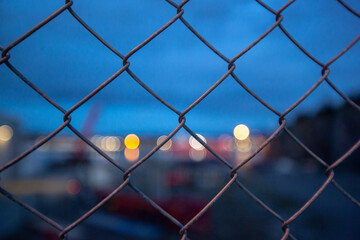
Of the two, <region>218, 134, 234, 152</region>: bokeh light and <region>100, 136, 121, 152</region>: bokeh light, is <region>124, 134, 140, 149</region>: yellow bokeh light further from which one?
<region>218, 134, 234, 152</region>: bokeh light

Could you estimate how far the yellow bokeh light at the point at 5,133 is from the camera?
6.76 m

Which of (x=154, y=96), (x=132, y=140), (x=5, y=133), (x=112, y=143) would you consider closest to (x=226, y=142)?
(x=112, y=143)

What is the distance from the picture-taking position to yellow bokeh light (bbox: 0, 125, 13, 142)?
266 inches

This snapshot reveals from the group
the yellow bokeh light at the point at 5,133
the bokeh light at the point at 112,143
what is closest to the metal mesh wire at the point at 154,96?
the yellow bokeh light at the point at 5,133

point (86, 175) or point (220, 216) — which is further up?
point (86, 175)

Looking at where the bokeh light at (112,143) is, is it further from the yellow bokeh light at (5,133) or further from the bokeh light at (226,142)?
the yellow bokeh light at (5,133)

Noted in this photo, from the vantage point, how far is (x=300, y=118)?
23.0 meters

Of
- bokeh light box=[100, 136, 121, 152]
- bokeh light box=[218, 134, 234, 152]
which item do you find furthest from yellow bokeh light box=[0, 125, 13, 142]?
bokeh light box=[218, 134, 234, 152]

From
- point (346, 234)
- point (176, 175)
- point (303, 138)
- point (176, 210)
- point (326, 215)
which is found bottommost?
point (346, 234)

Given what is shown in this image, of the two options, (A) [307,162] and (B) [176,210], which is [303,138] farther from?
(B) [176,210]

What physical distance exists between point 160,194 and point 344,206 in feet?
20.7

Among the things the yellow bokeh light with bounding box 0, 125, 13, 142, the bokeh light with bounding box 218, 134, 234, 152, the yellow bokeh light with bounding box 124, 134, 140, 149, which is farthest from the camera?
the bokeh light with bounding box 218, 134, 234, 152

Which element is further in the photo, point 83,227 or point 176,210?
point 83,227

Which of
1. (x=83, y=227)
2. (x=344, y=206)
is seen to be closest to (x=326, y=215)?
(x=344, y=206)
